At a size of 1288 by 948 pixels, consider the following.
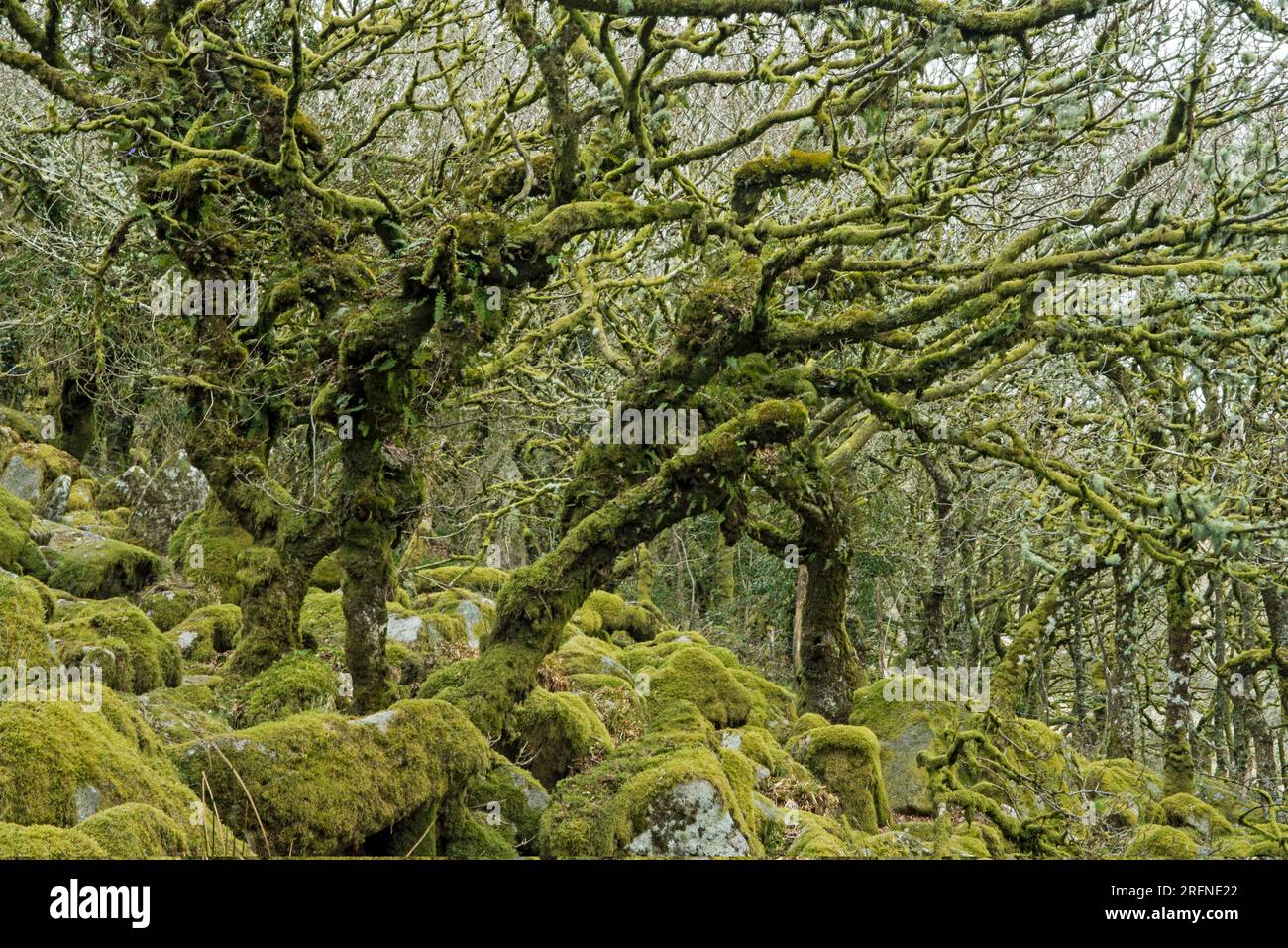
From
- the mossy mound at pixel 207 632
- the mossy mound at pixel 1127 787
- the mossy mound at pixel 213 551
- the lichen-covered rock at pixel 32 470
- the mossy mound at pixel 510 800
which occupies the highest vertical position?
the lichen-covered rock at pixel 32 470

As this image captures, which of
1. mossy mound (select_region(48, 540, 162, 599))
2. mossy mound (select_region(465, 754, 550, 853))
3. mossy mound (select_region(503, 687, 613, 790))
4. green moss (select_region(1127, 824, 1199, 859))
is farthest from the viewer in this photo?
mossy mound (select_region(48, 540, 162, 599))

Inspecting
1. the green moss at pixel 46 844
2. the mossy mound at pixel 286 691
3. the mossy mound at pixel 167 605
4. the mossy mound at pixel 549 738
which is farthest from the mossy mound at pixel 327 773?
the mossy mound at pixel 167 605

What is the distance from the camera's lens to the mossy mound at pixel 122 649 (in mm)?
7977

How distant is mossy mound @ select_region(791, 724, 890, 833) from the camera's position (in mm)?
10797

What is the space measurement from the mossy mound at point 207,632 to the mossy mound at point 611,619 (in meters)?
5.04

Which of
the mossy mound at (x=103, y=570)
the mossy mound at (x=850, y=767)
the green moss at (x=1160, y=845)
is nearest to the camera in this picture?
the green moss at (x=1160, y=845)

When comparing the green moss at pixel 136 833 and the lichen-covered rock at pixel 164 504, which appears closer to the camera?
the green moss at pixel 136 833

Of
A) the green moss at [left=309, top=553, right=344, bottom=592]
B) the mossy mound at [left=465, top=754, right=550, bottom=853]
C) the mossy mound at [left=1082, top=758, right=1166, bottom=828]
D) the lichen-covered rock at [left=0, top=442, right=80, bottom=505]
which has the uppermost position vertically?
the lichen-covered rock at [left=0, top=442, right=80, bottom=505]

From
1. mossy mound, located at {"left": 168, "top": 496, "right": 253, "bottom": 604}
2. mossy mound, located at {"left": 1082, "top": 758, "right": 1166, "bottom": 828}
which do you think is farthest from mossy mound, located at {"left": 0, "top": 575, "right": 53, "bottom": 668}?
mossy mound, located at {"left": 1082, "top": 758, "right": 1166, "bottom": 828}

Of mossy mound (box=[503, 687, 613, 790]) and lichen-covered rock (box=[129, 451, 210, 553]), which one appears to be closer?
mossy mound (box=[503, 687, 613, 790])

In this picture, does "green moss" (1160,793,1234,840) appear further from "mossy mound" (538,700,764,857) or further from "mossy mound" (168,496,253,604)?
"mossy mound" (168,496,253,604)

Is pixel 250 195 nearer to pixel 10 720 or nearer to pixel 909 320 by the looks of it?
pixel 909 320

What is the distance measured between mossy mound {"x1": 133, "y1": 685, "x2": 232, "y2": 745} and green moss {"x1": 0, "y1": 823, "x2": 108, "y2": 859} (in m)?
2.76

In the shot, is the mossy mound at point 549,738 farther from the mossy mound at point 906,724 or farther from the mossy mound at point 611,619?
the mossy mound at point 611,619
